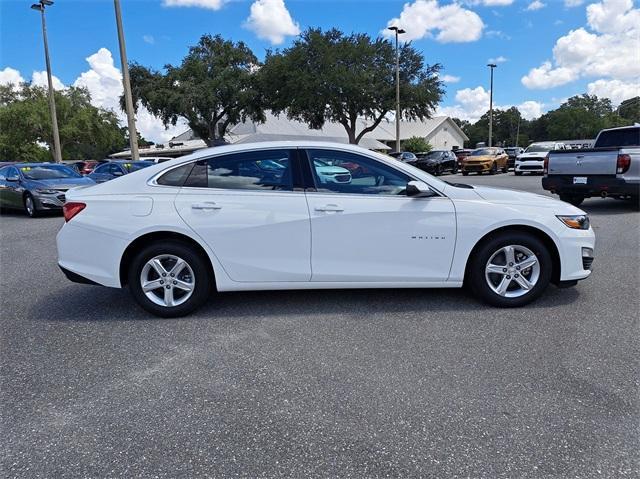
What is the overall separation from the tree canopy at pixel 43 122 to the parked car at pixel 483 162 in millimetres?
34073

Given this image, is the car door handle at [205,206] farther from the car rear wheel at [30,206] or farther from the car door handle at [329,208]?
the car rear wheel at [30,206]

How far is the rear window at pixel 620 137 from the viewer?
10873mm

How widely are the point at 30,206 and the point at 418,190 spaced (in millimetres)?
11354

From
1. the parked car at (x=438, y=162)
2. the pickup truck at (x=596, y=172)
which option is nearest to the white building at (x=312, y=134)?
the parked car at (x=438, y=162)

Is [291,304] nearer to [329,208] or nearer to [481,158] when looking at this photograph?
[329,208]

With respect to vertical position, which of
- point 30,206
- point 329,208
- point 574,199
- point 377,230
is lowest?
point 574,199

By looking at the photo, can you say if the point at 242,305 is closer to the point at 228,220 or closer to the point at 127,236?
the point at 228,220

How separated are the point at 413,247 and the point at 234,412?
2142 millimetres

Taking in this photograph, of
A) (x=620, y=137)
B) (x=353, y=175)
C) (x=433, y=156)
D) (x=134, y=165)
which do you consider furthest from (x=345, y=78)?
(x=353, y=175)

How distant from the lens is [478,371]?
307 cm

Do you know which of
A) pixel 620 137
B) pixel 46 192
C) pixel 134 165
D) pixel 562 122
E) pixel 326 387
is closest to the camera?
pixel 326 387

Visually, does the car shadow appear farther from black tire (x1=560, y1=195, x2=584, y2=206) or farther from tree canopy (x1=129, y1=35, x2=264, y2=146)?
tree canopy (x1=129, y1=35, x2=264, y2=146)

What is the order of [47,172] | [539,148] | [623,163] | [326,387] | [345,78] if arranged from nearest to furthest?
[326,387] → [623,163] → [47,172] → [539,148] → [345,78]

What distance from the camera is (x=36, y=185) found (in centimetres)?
1173
